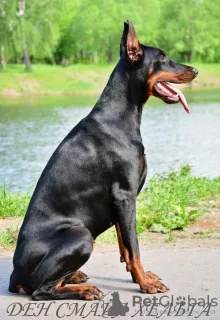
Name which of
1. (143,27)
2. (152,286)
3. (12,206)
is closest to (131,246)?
(152,286)

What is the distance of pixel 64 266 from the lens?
4449 millimetres

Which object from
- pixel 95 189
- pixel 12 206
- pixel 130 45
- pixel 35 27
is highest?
pixel 130 45

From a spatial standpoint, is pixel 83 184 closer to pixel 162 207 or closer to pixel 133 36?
pixel 133 36

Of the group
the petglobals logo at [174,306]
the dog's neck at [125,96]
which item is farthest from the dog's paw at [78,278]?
the dog's neck at [125,96]

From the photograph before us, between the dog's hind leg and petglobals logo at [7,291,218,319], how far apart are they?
7 cm

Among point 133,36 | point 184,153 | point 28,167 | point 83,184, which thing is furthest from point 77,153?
point 184,153

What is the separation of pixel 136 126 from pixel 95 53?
3123 inches

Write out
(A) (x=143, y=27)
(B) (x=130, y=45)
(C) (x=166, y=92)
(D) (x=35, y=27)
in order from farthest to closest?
(A) (x=143, y=27)
(D) (x=35, y=27)
(C) (x=166, y=92)
(B) (x=130, y=45)

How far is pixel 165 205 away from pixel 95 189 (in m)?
3.03

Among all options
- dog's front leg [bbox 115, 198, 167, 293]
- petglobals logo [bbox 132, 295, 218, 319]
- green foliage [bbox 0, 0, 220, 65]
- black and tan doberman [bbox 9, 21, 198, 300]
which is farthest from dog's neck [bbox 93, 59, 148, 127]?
green foliage [bbox 0, 0, 220, 65]

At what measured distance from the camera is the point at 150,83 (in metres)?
4.92

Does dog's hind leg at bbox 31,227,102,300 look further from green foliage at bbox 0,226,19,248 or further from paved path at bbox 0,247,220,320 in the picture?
green foliage at bbox 0,226,19,248

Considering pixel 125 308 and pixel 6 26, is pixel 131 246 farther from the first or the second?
pixel 6 26

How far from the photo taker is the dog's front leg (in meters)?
4.59
